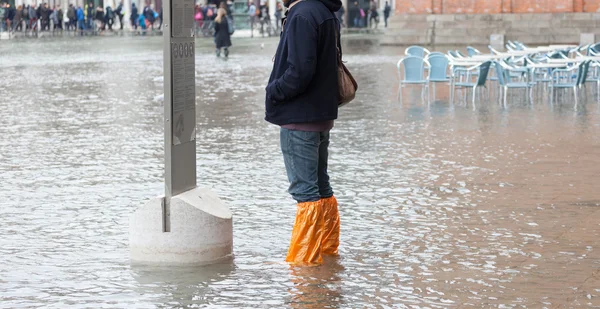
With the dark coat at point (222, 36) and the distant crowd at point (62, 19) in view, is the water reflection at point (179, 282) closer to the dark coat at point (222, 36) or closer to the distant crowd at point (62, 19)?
the dark coat at point (222, 36)

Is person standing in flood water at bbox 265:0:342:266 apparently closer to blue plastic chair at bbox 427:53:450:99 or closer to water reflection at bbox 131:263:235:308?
water reflection at bbox 131:263:235:308

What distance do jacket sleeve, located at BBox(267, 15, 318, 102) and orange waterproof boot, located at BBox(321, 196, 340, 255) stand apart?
816mm

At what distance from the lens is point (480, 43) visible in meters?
38.3

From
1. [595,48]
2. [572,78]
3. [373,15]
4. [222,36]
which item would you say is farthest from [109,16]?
[572,78]

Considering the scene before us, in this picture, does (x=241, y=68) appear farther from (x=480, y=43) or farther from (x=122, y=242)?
(x=122, y=242)

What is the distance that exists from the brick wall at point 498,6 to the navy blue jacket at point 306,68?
111ft

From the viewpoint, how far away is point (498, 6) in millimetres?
39562

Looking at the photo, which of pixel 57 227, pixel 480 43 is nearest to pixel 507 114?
pixel 57 227

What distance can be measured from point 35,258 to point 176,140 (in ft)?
3.68

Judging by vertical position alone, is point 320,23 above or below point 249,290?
above

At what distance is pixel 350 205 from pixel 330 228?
172cm

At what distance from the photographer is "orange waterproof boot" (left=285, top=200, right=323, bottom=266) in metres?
6.41

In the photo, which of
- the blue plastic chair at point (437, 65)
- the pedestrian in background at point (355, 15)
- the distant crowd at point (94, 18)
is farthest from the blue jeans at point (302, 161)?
the pedestrian in background at point (355, 15)

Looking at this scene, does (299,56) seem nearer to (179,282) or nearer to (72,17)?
(179,282)
